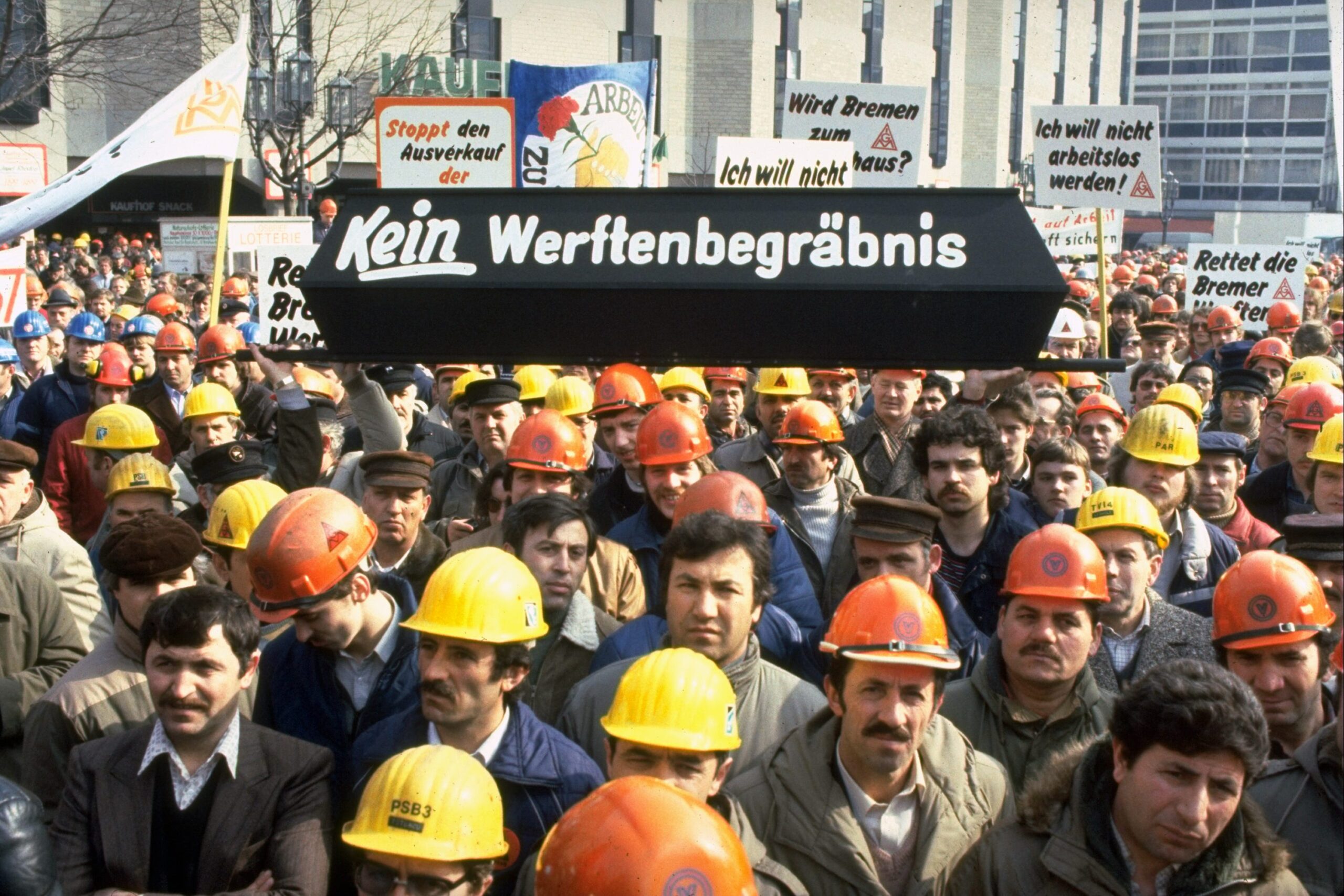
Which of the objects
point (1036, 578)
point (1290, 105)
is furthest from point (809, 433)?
point (1290, 105)

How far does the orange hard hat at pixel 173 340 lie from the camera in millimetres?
9531

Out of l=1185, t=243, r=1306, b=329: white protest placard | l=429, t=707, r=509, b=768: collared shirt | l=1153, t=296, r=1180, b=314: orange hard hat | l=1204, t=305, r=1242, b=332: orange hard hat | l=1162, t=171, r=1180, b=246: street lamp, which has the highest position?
l=1162, t=171, r=1180, b=246: street lamp

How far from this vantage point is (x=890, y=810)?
3992mm

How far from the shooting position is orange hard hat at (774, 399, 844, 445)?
6992mm

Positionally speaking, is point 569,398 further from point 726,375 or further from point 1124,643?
point 1124,643

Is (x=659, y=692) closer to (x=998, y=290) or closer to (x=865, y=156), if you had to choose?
(x=998, y=290)

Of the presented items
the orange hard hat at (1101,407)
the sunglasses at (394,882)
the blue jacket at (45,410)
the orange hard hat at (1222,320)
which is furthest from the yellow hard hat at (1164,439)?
the orange hard hat at (1222,320)

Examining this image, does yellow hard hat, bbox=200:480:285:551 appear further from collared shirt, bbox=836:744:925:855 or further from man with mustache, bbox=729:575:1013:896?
collared shirt, bbox=836:744:925:855

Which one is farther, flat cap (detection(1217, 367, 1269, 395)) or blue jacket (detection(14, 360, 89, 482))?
blue jacket (detection(14, 360, 89, 482))

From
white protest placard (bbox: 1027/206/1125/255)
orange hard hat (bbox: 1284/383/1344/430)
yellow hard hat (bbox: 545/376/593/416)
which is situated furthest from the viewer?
white protest placard (bbox: 1027/206/1125/255)

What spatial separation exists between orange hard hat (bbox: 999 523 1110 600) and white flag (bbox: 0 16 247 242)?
12.4ft

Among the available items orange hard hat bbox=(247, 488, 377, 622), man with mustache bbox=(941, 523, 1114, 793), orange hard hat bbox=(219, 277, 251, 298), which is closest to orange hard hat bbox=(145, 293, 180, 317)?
orange hard hat bbox=(219, 277, 251, 298)

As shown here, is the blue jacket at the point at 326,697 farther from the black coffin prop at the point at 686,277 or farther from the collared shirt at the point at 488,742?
the black coffin prop at the point at 686,277

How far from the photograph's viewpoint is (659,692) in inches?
150
